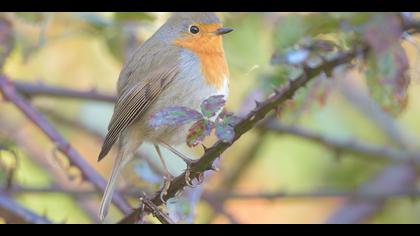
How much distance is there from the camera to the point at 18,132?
5180 millimetres

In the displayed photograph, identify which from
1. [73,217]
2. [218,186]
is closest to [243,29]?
[218,186]

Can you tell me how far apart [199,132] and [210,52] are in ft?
5.32

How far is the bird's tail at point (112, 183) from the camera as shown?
3.26m

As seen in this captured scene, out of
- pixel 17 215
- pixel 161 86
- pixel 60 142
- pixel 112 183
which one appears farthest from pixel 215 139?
pixel 17 215

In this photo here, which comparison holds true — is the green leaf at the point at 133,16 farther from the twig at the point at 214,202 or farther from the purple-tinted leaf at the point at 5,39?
the twig at the point at 214,202

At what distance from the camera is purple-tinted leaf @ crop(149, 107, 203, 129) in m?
2.24

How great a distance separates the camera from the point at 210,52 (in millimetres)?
3838

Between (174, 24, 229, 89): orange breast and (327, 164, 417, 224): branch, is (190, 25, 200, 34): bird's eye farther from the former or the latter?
(327, 164, 417, 224): branch

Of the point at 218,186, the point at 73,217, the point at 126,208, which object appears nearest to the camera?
the point at 126,208
